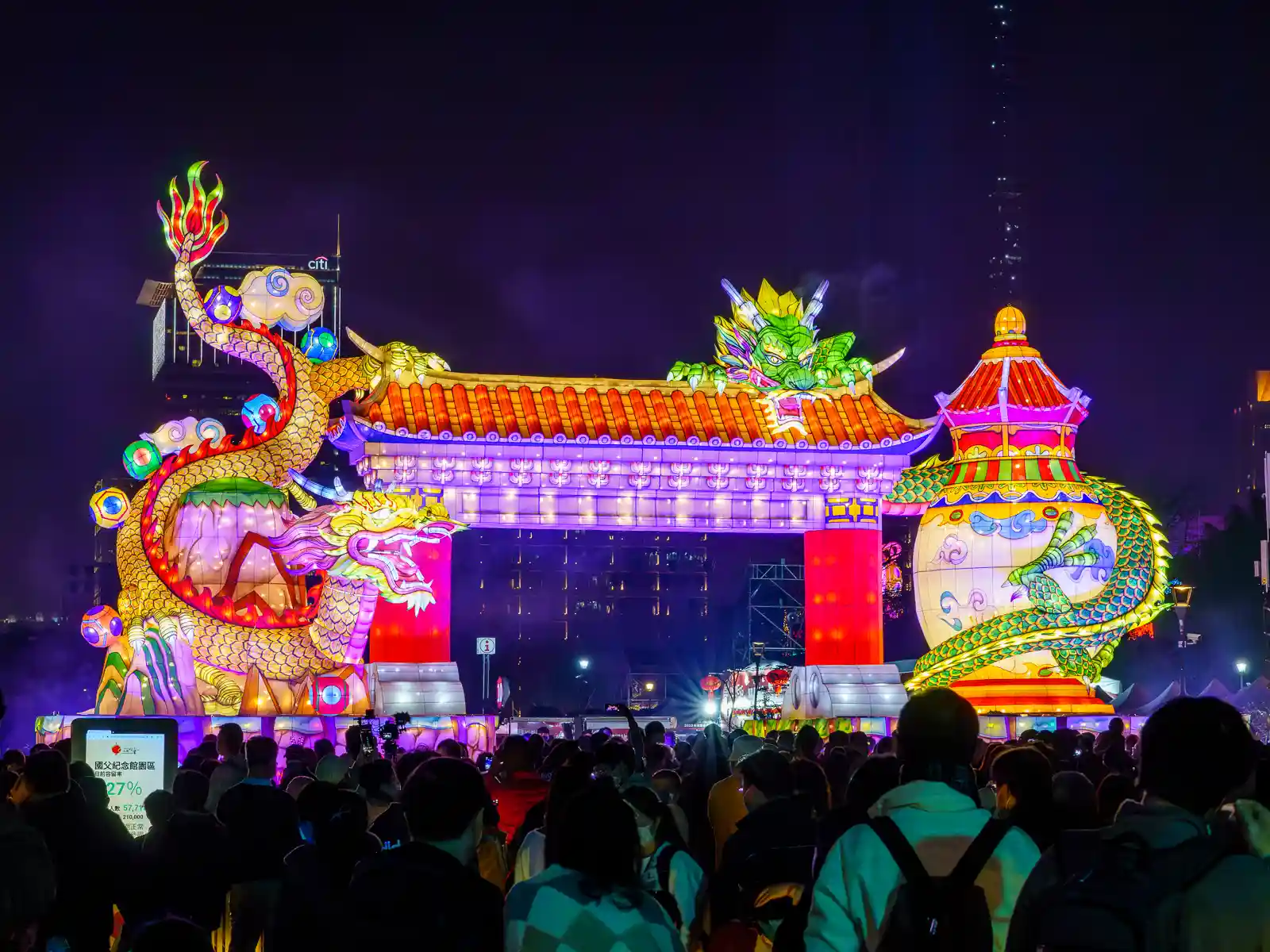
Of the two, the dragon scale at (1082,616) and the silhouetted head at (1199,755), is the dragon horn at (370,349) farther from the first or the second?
the silhouetted head at (1199,755)

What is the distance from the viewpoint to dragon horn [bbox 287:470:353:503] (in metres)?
25.2

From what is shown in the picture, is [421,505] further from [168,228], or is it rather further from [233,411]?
[233,411]

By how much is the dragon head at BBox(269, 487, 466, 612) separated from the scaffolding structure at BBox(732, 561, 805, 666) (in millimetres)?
16540

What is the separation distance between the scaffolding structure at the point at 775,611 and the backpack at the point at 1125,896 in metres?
Result: 36.4

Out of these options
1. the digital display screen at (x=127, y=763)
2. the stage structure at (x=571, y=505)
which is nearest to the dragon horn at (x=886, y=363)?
the stage structure at (x=571, y=505)

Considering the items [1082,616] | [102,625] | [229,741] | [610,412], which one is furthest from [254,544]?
[229,741]

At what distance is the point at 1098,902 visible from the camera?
4.00 metres

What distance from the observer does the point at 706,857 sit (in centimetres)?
830

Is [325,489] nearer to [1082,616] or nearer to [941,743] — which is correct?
[1082,616]

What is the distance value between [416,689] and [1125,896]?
22.5 metres

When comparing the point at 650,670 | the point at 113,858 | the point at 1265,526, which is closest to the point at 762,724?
the point at 113,858

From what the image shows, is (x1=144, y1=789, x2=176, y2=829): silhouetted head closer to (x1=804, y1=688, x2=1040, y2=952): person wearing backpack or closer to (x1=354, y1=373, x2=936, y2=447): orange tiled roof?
(x1=804, y1=688, x2=1040, y2=952): person wearing backpack

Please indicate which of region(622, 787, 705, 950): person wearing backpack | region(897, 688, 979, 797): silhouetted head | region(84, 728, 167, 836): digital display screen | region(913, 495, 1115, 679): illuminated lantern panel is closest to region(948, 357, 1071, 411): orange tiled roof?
region(913, 495, 1115, 679): illuminated lantern panel

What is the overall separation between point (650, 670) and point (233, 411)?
41958mm
